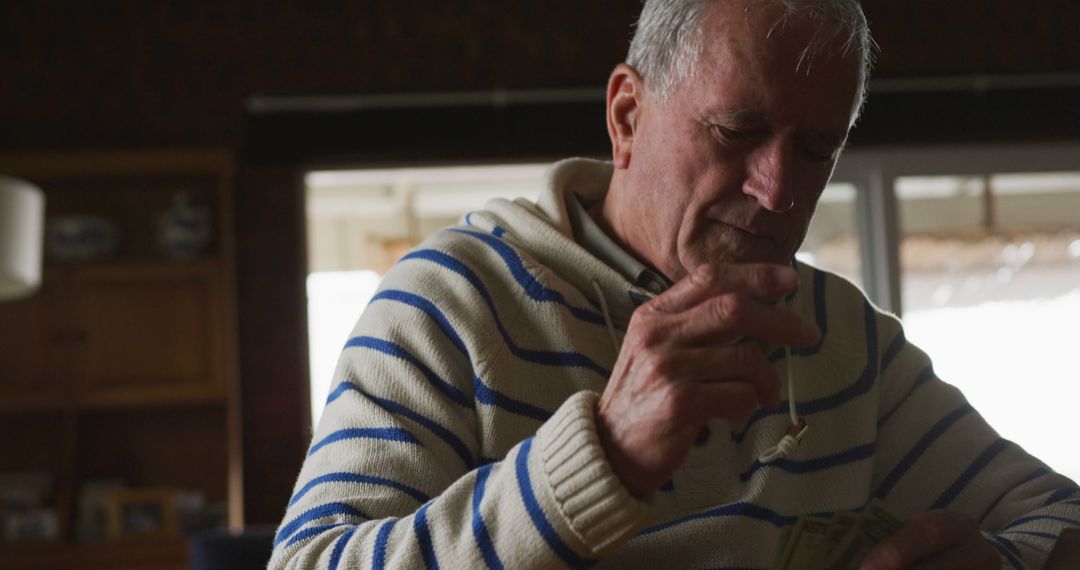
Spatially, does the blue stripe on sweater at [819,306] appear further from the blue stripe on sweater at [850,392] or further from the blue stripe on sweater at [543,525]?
the blue stripe on sweater at [543,525]

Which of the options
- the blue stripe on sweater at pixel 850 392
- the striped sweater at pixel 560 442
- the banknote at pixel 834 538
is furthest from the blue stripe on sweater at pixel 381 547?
the blue stripe on sweater at pixel 850 392

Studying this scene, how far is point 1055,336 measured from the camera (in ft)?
16.1

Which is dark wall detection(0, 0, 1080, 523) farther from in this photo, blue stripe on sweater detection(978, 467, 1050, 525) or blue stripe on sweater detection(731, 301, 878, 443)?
blue stripe on sweater detection(978, 467, 1050, 525)

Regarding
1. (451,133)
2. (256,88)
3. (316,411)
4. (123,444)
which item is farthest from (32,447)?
(451,133)

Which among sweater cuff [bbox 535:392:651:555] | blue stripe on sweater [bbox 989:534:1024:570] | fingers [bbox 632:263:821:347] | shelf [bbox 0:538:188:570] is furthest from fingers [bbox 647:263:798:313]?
shelf [bbox 0:538:188:570]

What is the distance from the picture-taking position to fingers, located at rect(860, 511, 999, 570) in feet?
3.63

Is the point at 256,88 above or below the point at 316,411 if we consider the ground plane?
above

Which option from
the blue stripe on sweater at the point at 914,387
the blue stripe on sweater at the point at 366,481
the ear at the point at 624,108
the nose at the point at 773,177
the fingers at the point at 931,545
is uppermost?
the ear at the point at 624,108

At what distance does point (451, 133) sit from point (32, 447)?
1970 mm

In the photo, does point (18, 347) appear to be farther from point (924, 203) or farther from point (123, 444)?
point (924, 203)

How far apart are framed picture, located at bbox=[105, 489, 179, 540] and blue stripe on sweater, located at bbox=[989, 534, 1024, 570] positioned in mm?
3576

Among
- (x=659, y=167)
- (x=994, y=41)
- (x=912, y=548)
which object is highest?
(x=994, y=41)

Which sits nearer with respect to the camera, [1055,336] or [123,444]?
[123,444]

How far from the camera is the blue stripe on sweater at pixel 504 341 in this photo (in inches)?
47.9
